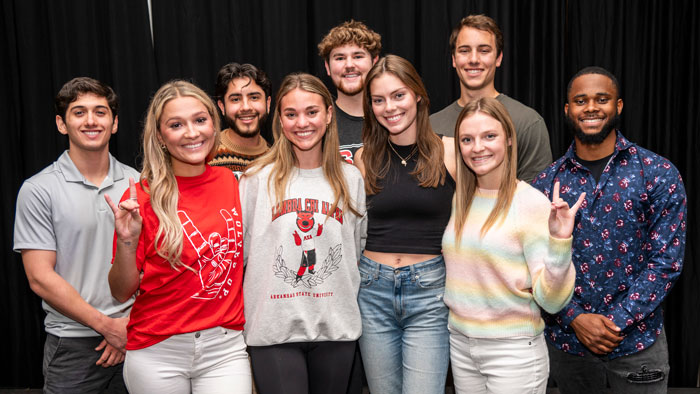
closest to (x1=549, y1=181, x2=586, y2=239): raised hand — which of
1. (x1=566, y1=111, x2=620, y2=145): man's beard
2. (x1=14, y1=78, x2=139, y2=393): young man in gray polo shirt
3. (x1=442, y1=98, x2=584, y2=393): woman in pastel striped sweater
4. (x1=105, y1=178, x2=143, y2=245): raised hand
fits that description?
(x1=442, y1=98, x2=584, y2=393): woman in pastel striped sweater

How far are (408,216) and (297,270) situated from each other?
1.70 feet

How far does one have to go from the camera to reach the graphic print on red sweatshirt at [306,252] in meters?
1.94

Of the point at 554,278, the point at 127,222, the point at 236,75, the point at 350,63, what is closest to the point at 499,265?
the point at 554,278

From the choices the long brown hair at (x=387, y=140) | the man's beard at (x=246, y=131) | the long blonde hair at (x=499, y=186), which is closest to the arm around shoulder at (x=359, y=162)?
the long brown hair at (x=387, y=140)

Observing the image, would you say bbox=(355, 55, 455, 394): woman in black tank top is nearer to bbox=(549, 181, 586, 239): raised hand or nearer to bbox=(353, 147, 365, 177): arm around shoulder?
bbox=(353, 147, 365, 177): arm around shoulder

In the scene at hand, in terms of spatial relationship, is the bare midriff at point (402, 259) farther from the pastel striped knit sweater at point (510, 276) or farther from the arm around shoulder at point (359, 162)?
the arm around shoulder at point (359, 162)

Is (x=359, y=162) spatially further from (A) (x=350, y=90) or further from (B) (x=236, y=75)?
(B) (x=236, y=75)

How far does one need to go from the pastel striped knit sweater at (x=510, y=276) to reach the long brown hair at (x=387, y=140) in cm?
31

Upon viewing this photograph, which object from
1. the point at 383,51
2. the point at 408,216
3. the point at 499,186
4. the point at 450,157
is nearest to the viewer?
the point at 499,186

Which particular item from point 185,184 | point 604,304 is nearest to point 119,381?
point 185,184

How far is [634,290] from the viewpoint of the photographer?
7.02 ft

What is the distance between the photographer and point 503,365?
1.88 m

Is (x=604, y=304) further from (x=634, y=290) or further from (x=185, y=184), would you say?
(x=185, y=184)

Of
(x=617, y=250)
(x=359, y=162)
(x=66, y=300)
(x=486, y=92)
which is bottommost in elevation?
(x=66, y=300)
